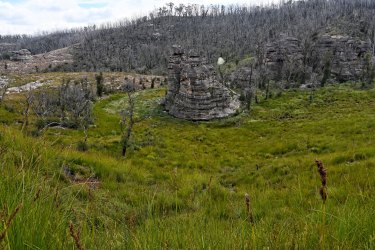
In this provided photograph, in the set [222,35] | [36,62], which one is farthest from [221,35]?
[36,62]

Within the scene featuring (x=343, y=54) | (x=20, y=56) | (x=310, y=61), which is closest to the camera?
(x=343, y=54)

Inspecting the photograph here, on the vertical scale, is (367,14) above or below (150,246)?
above

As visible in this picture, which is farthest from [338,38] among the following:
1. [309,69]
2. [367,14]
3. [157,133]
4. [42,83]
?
[42,83]

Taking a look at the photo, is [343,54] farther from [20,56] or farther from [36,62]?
[20,56]

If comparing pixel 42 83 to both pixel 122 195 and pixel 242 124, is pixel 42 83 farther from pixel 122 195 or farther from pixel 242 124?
pixel 122 195

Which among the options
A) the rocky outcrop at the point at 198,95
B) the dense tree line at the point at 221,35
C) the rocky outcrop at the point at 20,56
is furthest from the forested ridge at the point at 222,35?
the rocky outcrop at the point at 198,95

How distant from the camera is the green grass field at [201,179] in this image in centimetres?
241

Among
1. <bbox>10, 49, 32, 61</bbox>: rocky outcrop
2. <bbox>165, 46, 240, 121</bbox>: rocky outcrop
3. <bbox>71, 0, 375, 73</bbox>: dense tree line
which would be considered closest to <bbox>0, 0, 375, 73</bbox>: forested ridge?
<bbox>71, 0, 375, 73</bbox>: dense tree line

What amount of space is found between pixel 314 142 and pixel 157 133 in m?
19.3

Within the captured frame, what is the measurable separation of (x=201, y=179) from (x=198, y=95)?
135ft

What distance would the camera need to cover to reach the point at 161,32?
192875 mm

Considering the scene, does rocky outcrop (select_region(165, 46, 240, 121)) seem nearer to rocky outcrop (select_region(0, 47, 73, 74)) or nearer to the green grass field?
the green grass field

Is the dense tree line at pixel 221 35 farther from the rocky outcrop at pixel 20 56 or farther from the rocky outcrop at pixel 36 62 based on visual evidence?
the rocky outcrop at pixel 20 56

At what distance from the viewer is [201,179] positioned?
398 inches
